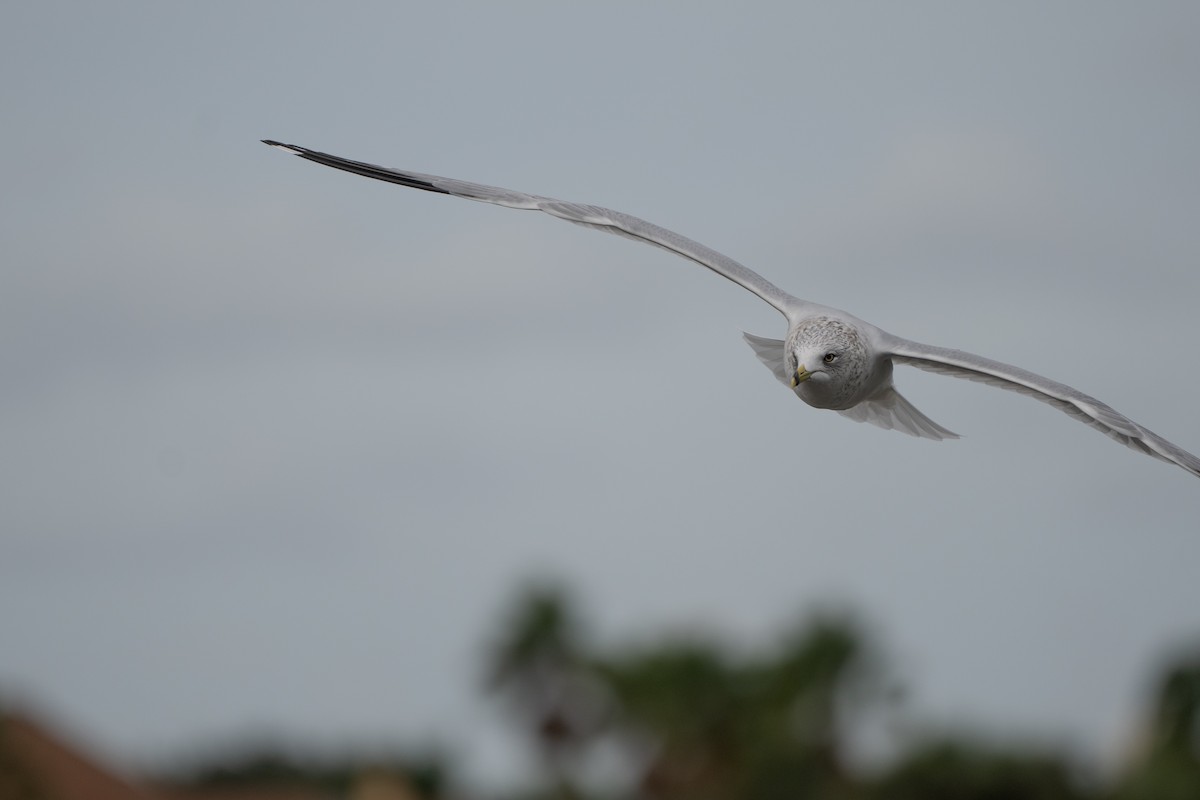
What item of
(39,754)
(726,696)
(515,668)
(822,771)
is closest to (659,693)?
(726,696)

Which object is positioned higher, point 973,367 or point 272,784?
point 973,367

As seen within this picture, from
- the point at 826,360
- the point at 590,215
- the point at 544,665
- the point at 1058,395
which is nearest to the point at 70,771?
the point at 544,665

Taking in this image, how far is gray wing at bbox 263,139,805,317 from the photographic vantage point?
12719 mm

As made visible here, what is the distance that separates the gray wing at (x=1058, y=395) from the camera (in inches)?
455

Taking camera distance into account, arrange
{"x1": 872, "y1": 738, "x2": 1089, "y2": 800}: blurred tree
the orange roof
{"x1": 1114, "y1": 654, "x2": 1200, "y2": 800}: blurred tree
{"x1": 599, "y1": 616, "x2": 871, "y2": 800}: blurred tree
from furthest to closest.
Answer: the orange roof < {"x1": 872, "y1": 738, "x2": 1089, "y2": 800}: blurred tree < {"x1": 599, "y1": 616, "x2": 871, "y2": 800}: blurred tree < {"x1": 1114, "y1": 654, "x2": 1200, "y2": 800}: blurred tree

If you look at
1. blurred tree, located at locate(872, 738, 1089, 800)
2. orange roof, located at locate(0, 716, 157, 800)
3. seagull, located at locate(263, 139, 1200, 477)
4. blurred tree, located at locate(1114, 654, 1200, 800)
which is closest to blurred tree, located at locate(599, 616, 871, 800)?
blurred tree, located at locate(872, 738, 1089, 800)

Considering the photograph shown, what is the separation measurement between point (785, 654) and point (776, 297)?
115 feet

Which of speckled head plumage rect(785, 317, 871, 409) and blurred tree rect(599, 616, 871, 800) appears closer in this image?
speckled head plumage rect(785, 317, 871, 409)

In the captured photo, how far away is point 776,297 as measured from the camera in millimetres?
12703

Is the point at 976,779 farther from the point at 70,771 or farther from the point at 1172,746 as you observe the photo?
the point at 70,771

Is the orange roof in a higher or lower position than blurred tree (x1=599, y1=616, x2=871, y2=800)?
lower

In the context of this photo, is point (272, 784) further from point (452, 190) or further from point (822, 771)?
point (452, 190)

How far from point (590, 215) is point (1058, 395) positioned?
10.9ft

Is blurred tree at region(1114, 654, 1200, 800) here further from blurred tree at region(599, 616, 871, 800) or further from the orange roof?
the orange roof
